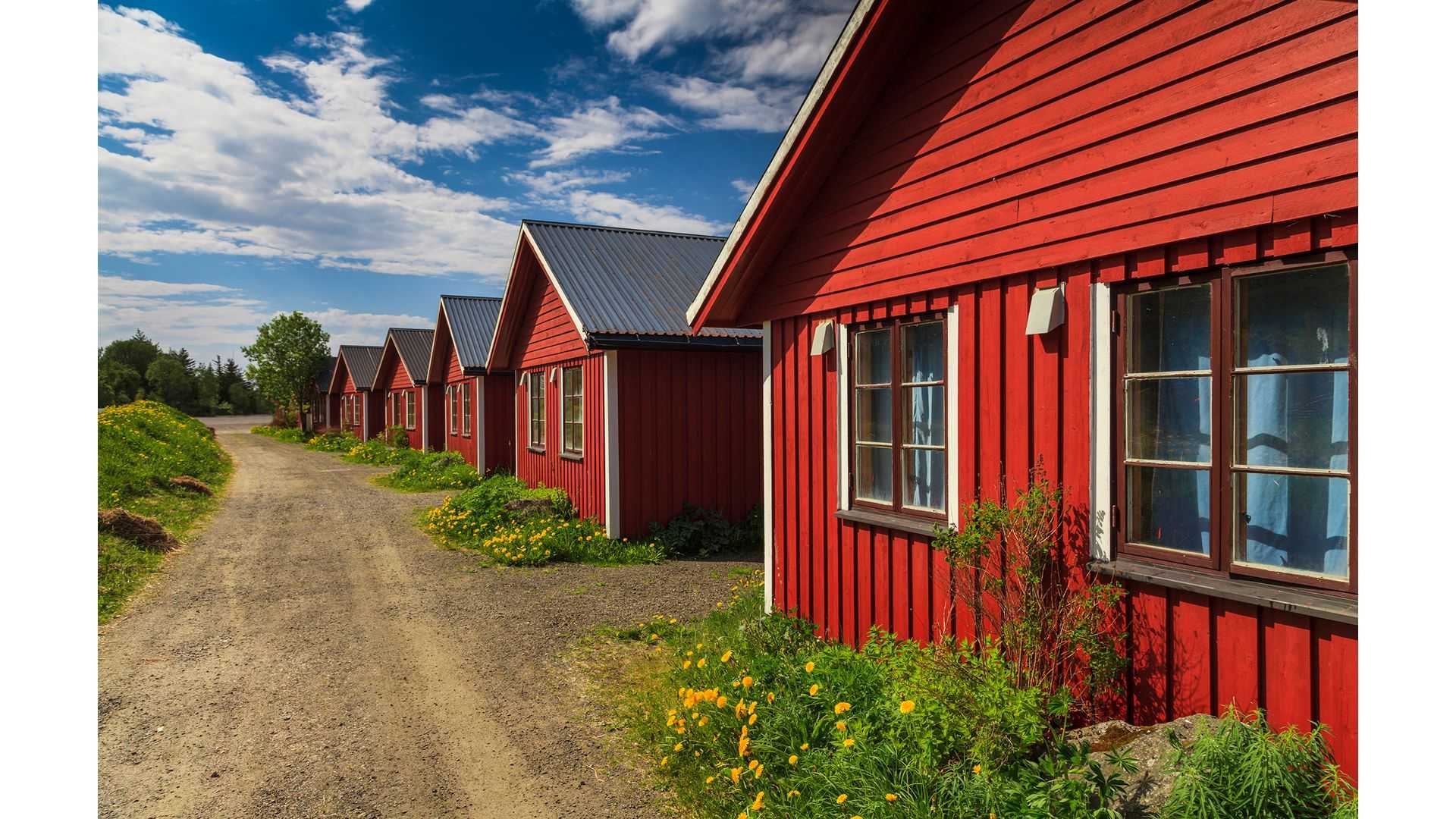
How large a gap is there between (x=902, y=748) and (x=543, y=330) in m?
12.7

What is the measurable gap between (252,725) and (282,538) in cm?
832

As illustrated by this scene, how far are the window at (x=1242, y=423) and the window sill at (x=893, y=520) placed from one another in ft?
4.69

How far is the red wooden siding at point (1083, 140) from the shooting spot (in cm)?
342

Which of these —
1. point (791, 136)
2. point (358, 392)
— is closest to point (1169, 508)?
point (791, 136)

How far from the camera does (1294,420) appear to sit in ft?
11.4

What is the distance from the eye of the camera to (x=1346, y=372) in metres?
3.31

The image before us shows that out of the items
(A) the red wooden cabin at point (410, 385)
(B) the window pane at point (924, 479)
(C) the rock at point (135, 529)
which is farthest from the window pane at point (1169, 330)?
(A) the red wooden cabin at point (410, 385)

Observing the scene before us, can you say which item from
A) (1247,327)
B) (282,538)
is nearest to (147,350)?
(282,538)

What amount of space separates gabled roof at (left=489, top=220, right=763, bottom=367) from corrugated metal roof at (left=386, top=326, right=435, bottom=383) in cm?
1238

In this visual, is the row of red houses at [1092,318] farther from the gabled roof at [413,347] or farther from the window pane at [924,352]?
the gabled roof at [413,347]

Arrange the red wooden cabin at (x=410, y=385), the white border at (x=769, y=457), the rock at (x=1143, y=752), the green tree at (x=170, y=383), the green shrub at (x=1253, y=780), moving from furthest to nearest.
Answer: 1. the green tree at (x=170, y=383)
2. the red wooden cabin at (x=410, y=385)
3. the white border at (x=769, y=457)
4. the rock at (x=1143, y=752)
5. the green shrub at (x=1253, y=780)

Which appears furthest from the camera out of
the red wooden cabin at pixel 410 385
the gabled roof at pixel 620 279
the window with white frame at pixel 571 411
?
the red wooden cabin at pixel 410 385

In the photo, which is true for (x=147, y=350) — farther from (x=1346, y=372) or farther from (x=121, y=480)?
(x=1346, y=372)

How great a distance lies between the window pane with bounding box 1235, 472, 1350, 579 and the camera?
3312 mm
